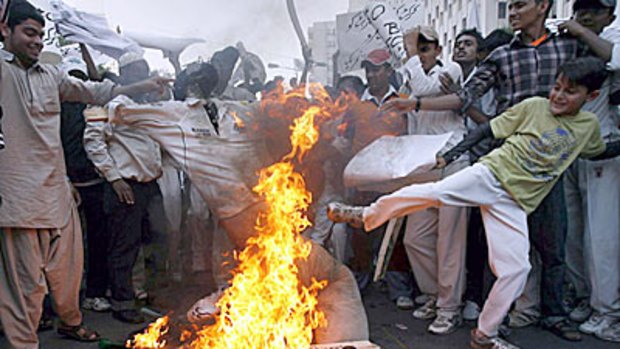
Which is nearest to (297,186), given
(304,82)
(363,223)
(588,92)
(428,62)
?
(363,223)

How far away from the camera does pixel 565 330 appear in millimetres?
4172

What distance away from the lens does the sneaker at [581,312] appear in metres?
4.49

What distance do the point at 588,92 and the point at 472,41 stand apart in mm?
1508

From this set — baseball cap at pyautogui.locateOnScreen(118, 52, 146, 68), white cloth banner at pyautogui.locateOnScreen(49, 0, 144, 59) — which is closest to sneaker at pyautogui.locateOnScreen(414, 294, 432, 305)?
baseball cap at pyautogui.locateOnScreen(118, 52, 146, 68)

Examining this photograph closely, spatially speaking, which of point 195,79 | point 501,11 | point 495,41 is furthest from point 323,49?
point 501,11

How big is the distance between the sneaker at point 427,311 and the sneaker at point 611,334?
133cm

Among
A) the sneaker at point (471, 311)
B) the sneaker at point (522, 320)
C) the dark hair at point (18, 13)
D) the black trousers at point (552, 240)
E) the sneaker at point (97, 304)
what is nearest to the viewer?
the dark hair at point (18, 13)

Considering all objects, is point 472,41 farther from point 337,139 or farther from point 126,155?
point 126,155

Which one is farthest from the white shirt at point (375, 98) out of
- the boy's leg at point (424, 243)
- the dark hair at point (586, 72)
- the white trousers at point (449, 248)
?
the dark hair at point (586, 72)

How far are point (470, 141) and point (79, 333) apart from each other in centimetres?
350

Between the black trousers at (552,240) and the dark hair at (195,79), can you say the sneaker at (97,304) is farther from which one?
the black trousers at (552,240)

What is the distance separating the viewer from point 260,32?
4.11 meters

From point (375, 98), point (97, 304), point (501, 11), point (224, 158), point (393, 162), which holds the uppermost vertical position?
point (501, 11)

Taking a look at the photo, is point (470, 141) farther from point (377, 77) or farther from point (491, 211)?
point (377, 77)
